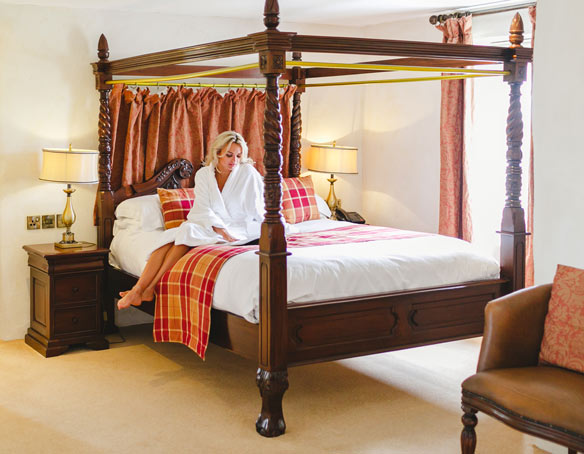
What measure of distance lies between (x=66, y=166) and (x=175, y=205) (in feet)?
2.53

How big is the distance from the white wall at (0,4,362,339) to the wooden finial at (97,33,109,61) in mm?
120

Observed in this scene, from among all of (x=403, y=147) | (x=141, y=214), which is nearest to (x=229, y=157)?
(x=141, y=214)

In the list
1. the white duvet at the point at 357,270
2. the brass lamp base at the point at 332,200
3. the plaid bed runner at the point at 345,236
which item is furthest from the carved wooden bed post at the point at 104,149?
the brass lamp base at the point at 332,200

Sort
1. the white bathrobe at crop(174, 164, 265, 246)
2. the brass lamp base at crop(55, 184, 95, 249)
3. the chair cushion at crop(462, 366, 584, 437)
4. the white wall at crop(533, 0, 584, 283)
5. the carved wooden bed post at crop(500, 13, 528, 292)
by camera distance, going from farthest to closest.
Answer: the brass lamp base at crop(55, 184, 95, 249)
the white bathrobe at crop(174, 164, 265, 246)
the carved wooden bed post at crop(500, 13, 528, 292)
the white wall at crop(533, 0, 584, 283)
the chair cushion at crop(462, 366, 584, 437)

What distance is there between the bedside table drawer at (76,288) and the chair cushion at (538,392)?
2967 mm

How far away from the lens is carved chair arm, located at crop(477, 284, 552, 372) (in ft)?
10.0

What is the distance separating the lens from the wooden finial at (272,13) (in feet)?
11.6

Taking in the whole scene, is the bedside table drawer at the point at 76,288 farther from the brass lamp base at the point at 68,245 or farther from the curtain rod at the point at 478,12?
the curtain rod at the point at 478,12

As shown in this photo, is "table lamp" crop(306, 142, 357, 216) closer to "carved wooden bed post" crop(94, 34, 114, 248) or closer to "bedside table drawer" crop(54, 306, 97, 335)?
"carved wooden bed post" crop(94, 34, 114, 248)

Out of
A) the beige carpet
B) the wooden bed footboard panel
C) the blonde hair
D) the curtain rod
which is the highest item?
the curtain rod

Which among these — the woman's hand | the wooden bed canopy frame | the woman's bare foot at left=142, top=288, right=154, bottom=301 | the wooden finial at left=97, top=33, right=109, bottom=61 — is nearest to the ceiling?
the wooden finial at left=97, top=33, right=109, bottom=61

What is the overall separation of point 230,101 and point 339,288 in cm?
264

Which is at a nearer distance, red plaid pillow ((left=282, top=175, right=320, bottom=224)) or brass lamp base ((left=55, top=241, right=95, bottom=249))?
brass lamp base ((left=55, top=241, right=95, bottom=249))

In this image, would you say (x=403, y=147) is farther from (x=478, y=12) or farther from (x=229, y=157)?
(x=229, y=157)
